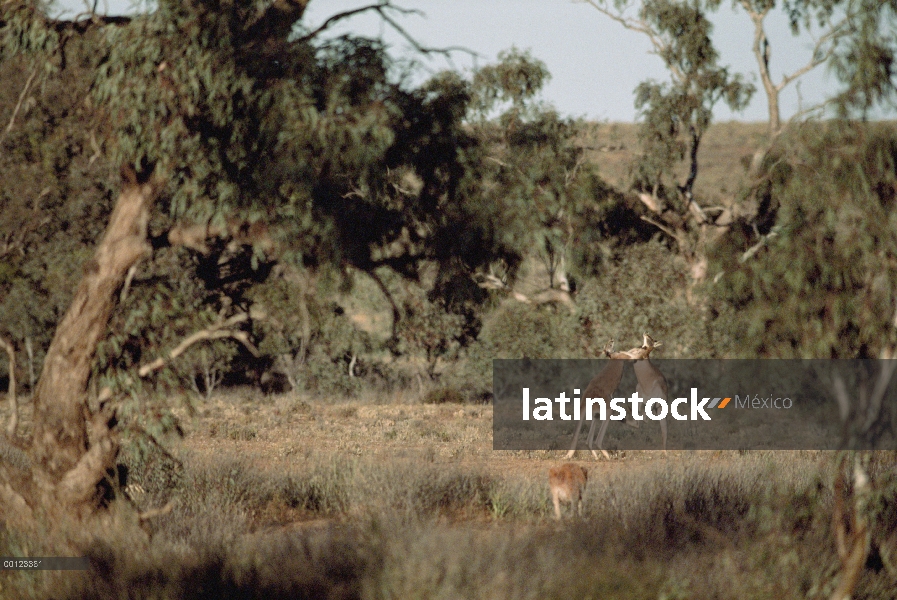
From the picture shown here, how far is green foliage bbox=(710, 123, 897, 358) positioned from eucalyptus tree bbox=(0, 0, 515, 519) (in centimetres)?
192

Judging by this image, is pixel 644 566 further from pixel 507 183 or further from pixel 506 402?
pixel 506 402

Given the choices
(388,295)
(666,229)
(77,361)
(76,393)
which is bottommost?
(76,393)

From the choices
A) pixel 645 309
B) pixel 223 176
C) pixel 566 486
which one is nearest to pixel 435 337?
pixel 645 309

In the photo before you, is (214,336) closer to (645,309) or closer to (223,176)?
(223,176)

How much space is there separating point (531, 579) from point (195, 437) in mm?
11386

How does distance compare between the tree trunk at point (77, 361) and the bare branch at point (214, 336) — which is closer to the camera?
the bare branch at point (214, 336)

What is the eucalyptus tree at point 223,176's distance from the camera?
6.35 metres

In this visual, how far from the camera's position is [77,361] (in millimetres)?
6480

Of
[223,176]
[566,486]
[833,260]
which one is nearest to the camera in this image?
[833,260]

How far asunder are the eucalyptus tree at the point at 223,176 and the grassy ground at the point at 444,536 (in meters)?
0.72

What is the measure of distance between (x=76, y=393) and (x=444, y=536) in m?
2.68

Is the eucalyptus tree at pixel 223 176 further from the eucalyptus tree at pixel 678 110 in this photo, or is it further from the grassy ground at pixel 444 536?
the eucalyptus tree at pixel 678 110

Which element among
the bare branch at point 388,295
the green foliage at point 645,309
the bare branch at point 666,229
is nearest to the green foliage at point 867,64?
the bare branch at point 388,295

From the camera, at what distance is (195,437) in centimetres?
1545
